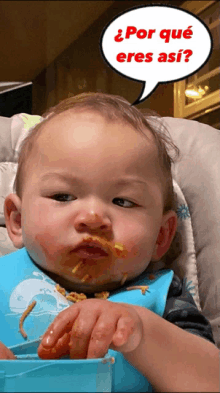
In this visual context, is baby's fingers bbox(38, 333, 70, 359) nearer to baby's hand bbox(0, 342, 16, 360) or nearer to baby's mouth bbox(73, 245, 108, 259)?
baby's hand bbox(0, 342, 16, 360)

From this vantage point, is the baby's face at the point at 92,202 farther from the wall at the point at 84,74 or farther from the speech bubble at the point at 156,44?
the wall at the point at 84,74

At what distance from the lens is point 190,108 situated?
7.95ft

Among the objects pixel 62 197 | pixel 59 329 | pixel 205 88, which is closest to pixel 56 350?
pixel 59 329

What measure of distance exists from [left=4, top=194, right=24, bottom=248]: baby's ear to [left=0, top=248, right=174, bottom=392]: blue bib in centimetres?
6

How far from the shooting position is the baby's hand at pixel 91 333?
0.43 metres

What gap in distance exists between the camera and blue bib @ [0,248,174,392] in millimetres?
402

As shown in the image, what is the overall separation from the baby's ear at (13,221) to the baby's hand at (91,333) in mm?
415

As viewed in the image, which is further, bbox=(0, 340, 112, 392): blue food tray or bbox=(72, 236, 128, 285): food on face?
bbox=(72, 236, 128, 285): food on face

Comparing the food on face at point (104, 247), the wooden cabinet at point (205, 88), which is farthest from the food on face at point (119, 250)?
the wooden cabinet at point (205, 88)

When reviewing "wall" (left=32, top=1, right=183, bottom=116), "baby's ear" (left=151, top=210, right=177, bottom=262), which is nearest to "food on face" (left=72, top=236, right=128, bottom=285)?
"baby's ear" (left=151, top=210, right=177, bottom=262)

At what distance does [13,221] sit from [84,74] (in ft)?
8.02

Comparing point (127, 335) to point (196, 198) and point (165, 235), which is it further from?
point (196, 198)

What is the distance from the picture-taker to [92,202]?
0.70m

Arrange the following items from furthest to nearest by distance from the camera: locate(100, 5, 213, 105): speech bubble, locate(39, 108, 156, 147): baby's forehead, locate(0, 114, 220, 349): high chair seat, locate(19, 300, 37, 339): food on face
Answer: locate(100, 5, 213, 105): speech bubble, locate(0, 114, 220, 349): high chair seat, locate(39, 108, 156, 147): baby's forehead, locate(19, 300, 37, 339): food on face
